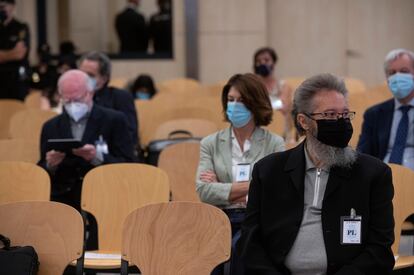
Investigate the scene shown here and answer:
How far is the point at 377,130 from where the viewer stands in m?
6.34

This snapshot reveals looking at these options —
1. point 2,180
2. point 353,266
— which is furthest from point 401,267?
point 2,180

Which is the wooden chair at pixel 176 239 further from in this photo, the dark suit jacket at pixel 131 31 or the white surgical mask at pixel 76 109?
the dark suit jacket at pixel 131 31

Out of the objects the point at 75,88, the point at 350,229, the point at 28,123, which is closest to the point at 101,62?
the point at 28,123

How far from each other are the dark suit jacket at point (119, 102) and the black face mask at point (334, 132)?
3.54m

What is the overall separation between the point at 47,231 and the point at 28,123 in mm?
3330

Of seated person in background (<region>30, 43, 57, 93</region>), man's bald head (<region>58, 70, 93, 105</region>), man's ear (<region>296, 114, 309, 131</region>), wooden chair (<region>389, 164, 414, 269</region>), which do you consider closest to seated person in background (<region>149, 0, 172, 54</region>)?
seated person in background (<region>30, 43, 57, 93</region>)

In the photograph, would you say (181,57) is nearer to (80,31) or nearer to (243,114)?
(80,31)

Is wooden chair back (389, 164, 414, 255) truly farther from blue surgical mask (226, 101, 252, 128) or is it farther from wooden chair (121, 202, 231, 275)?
wooden chair (121, 202, 231, 275)

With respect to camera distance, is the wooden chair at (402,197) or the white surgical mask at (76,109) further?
the white surgical mask at (76,109)

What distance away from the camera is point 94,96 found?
7.52 metres

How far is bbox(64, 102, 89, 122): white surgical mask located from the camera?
651 centimetres

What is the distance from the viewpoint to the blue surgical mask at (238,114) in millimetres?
5402

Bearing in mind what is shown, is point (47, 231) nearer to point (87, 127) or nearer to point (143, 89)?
A: point (87, 127)

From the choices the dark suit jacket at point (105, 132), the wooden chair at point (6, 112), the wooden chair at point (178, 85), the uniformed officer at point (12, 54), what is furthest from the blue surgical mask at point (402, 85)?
the uniformed officer at point (12, 54)
